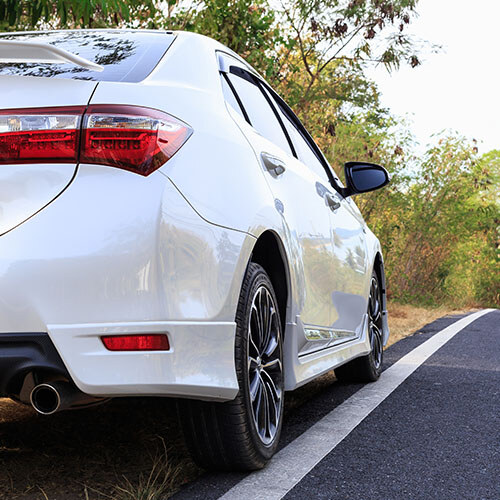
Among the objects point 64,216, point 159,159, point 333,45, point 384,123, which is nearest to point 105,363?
point 64,216

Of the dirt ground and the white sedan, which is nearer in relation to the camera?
the white sedan

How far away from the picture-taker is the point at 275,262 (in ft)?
10.6

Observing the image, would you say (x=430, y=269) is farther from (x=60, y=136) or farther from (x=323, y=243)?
(x=60, y=136)

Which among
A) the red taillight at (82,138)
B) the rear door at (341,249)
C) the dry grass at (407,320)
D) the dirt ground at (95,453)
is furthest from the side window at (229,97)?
the dry grass at (407,320)

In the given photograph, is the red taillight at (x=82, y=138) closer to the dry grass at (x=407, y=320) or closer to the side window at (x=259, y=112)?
the side window at (x=259, y=112)

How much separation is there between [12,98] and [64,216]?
1.36ft

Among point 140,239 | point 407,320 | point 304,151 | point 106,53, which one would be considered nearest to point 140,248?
point 140,239

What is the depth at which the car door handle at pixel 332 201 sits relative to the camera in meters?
4.32

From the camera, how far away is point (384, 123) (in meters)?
14.4

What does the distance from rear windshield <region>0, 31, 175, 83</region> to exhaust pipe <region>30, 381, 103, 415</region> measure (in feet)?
3.18

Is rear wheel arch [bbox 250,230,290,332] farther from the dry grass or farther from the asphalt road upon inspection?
the dry grass

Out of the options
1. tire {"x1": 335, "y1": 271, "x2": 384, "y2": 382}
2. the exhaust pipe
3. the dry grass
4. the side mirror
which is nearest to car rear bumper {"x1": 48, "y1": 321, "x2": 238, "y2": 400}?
the exhaust pipe

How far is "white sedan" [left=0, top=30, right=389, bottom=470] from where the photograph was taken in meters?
2.25

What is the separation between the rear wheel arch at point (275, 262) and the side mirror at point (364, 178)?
1844 millimetres
